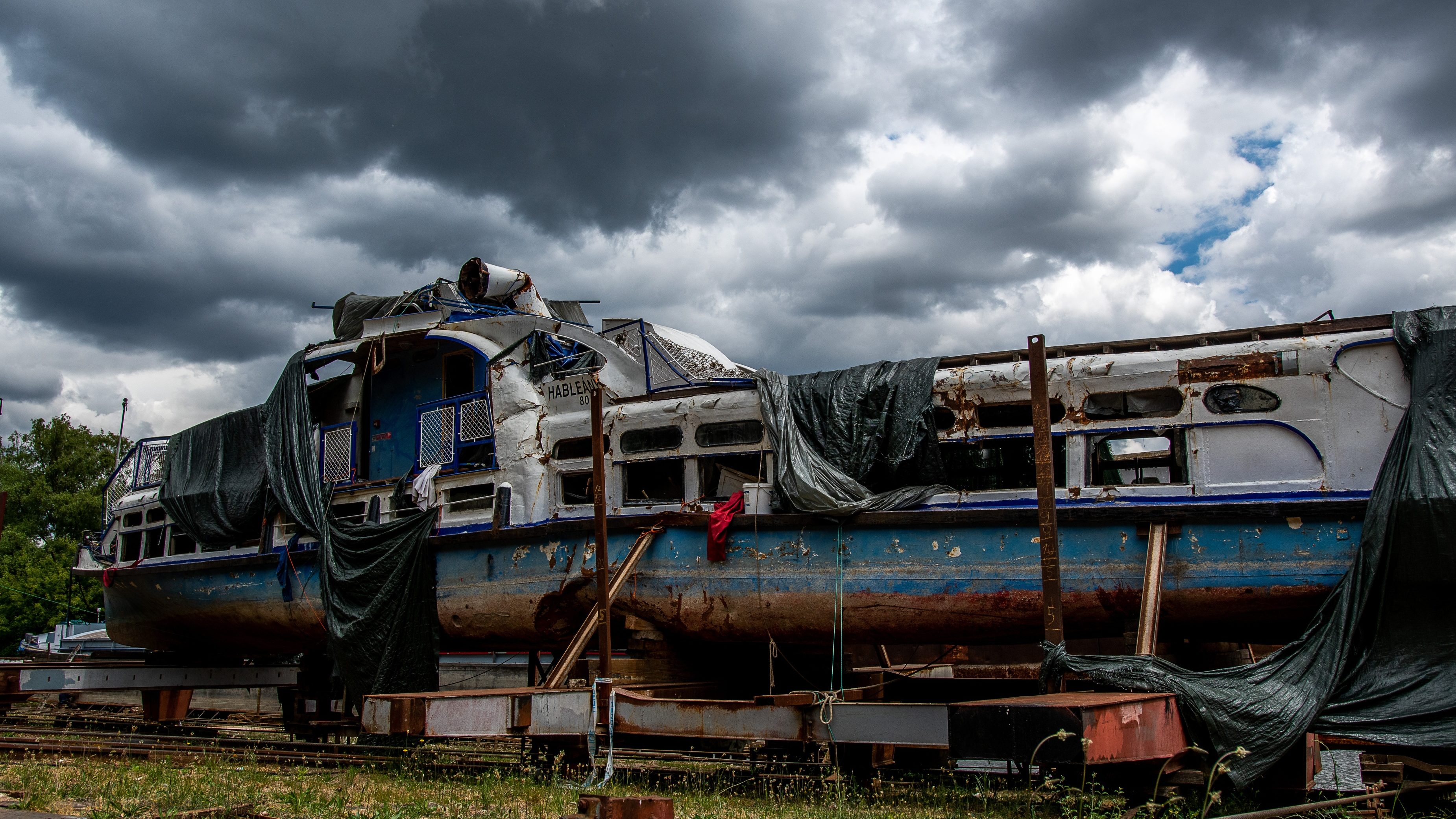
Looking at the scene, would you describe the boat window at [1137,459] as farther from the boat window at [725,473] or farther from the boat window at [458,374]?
the boat window at [458,374]

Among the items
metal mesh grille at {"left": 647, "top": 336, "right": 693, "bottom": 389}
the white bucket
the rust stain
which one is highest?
metal mesh grille at {"left": 647, "top": 336, "right": 693, "bottom": 389}

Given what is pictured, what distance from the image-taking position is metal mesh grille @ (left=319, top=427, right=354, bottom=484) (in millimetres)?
14047

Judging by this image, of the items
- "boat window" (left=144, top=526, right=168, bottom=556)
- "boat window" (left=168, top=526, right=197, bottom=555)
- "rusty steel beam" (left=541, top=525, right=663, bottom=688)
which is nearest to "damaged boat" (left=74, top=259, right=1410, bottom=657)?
"rusty steel beam" (left=541, top=525, right=663, bottom=688)

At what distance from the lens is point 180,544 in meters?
16.3

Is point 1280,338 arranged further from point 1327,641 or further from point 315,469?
point 315,469

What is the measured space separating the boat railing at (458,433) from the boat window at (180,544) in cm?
537

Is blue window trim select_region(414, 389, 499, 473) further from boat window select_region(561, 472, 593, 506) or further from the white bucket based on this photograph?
the white bucket

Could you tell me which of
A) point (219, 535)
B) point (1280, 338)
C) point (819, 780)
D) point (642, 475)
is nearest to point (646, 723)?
point (819, 780)

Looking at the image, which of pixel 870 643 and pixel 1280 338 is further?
pixel 870 643

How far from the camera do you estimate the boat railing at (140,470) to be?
1644 cm

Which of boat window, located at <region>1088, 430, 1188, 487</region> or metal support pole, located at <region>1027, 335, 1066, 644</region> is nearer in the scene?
metal support pole, located at <region>1027, 335, 1066, 644</region>

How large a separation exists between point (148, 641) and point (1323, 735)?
16.4m

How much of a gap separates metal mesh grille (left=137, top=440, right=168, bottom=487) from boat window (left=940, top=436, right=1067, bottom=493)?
12736 mm

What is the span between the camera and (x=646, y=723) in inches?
340
